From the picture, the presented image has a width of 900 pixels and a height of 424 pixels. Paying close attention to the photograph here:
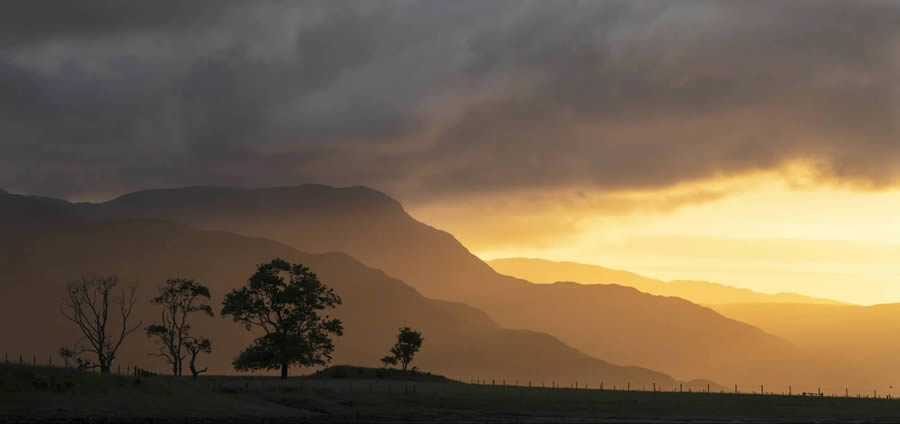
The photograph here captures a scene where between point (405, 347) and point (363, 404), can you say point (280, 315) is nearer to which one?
point (405, 347)

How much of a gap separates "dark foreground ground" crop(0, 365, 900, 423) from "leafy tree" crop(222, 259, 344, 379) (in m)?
13.4

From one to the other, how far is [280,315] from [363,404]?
51463mm

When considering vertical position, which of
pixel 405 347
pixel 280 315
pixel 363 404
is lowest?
pixel 363 404

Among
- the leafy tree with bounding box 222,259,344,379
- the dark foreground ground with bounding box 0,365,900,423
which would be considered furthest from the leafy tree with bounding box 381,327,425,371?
the dark foreground ground with bounding box 0,365,900,423

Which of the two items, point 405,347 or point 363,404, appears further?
point 405,347

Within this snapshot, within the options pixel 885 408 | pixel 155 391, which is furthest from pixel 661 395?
pixel 155 391

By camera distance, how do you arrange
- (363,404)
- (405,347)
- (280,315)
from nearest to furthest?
(363,404), (280,315), (405,347)

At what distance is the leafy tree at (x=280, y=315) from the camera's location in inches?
6289

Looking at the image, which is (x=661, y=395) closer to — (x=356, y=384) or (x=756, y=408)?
(x=756, y=408)

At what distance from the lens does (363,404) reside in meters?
116

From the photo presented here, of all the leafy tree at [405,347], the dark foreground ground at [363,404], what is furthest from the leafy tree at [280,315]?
the leafy tree at [405,347]

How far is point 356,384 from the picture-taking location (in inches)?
5571

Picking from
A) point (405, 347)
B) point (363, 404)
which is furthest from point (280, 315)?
point (363, 404)

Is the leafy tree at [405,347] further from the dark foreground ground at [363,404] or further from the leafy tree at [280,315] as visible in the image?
the dark foreground ground at [363,404]
